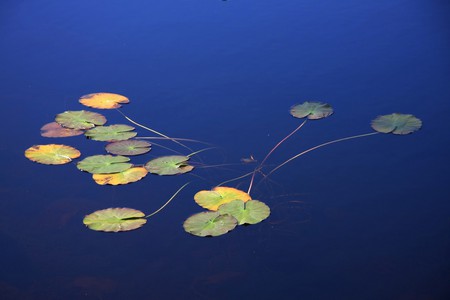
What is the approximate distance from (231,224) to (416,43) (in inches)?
87.4

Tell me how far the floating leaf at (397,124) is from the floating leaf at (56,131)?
5.01 ft

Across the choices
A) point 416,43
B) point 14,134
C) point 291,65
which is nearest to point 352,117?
point 291,65

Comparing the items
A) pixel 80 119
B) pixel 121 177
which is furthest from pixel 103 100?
pixel 121 177

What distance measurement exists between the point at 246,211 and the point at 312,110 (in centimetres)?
96

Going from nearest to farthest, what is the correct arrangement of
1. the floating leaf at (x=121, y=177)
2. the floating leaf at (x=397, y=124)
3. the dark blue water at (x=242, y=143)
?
the dark blue water at (x=242, y=143) → the floating leaf at (x=121, y=177) → the floating leaf at (x=397, y=124)

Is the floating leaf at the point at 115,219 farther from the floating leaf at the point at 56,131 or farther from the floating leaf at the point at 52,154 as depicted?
the floating leaf at the point at 56,131

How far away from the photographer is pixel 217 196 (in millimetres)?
2686

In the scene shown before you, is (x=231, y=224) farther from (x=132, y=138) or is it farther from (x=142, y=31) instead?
(x=142, y=31)

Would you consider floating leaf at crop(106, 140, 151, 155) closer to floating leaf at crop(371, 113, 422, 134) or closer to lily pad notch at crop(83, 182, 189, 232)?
lily pad notch at crop(83, 182, 189, 232)

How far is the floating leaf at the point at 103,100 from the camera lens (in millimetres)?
3404

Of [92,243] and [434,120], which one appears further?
[434,120]

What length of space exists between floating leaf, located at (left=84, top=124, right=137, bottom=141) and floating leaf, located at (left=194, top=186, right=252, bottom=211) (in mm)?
604

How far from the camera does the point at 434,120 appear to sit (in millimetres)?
3312

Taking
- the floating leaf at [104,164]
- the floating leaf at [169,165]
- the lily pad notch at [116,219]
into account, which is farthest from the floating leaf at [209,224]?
the floating leaf at [104,164]
